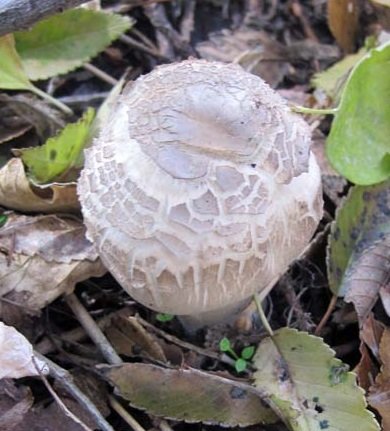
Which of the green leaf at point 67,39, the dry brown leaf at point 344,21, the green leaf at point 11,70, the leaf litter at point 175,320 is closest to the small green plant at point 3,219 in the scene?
the leaf litter at point 175,320

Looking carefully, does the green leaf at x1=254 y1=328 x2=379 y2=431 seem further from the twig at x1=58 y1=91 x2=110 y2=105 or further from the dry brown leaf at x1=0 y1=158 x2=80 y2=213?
the twig at x1=58 y1=91 x2=110 y2=105

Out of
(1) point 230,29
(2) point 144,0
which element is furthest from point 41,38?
(1) point 230,29

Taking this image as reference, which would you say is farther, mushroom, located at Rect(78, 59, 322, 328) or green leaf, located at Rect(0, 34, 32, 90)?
green leaf, located at Rect(0, 34, 32, 90)

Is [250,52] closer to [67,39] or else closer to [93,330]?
[67,39]

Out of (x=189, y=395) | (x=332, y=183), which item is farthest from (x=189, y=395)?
(x=332, y=183)

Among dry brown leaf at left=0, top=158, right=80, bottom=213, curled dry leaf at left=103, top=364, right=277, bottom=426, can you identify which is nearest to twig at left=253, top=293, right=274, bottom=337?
curled dry leaf at left=103, top=364, right=277, bottom=426
